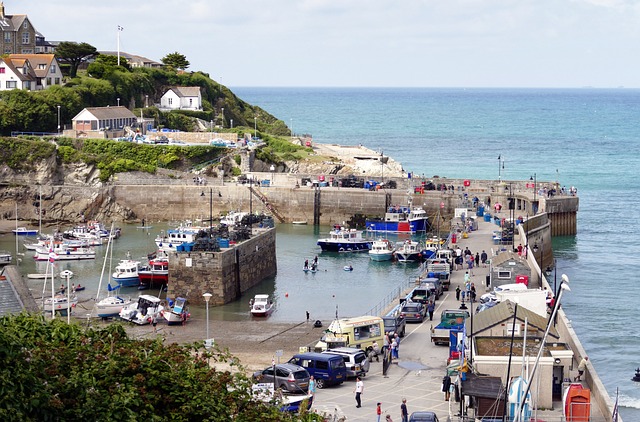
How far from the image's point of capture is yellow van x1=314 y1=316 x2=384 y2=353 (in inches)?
1358

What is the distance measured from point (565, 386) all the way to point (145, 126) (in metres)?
71.1

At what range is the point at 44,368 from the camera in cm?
1752

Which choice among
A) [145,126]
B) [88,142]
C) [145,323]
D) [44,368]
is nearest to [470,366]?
[44,368]

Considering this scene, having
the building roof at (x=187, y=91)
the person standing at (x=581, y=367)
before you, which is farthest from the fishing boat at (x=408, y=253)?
the building roof at (x=187, y=91)

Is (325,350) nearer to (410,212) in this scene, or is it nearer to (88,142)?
(410,212)

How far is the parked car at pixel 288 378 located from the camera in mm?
28812

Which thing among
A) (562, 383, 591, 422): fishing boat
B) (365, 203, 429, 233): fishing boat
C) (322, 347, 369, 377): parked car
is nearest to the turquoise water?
(562, 383, 591, 422): fishing boat

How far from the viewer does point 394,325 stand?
3616cm

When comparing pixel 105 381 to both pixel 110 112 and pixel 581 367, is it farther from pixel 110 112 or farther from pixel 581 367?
pixel 110 112

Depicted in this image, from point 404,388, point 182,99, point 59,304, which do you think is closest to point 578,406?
point 404,388

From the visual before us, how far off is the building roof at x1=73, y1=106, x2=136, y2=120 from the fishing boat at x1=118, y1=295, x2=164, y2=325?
4544 cm

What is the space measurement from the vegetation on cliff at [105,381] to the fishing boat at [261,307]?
2458cm

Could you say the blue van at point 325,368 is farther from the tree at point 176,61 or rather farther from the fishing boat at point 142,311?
the tree at point 176,61

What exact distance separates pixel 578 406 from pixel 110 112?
6995cm
